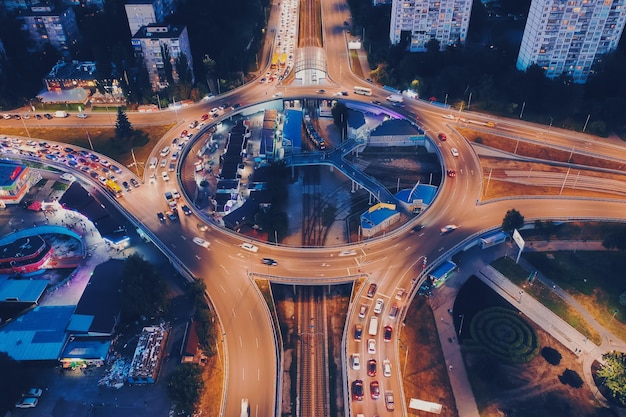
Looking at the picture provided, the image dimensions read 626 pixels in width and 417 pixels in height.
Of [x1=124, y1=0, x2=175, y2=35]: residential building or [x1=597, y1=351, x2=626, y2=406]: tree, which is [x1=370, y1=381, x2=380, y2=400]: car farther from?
[x1=124, y1=0, x2=175, y2=35]: residential building

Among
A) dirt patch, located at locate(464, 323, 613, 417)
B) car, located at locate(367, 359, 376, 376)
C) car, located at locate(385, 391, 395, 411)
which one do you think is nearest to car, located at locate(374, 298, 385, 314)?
car, located at locate(367, 359, 376, 376)

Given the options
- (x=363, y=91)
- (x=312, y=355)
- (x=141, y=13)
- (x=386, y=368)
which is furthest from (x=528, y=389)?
(x=141, y=13)

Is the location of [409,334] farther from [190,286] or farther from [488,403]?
[190,286]

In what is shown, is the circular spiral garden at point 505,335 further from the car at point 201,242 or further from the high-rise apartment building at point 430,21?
the high-rise apartment building at point 430,21

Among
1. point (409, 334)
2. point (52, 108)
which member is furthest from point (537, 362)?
point (52, 108)

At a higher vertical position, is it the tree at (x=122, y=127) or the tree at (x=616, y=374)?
the tree at (x=122, y=127)

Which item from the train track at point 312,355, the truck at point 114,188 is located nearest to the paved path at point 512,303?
the train track at point 312,355
